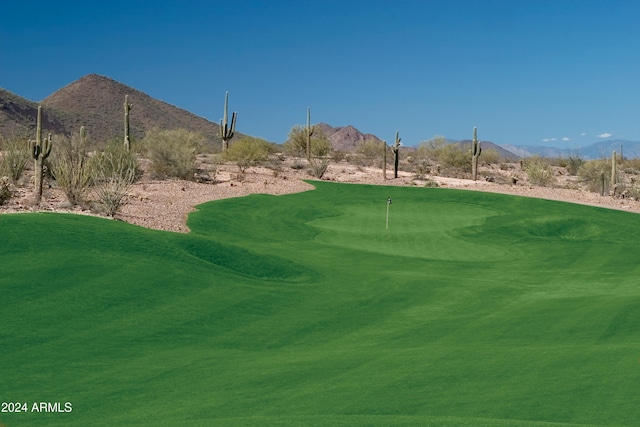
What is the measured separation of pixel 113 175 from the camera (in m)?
33.6

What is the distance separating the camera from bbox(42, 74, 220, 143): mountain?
9719 centimetres

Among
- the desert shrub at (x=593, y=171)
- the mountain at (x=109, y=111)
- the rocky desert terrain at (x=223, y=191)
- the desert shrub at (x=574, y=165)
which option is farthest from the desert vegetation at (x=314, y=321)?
the mountain at (x=109, y=111)

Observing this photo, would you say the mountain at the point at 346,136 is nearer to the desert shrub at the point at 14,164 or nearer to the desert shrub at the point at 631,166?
the desert shrub at the point at 631,166

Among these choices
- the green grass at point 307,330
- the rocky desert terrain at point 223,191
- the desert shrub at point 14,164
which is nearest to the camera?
the green grass at point 307,330

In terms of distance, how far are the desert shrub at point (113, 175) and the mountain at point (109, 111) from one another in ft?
187

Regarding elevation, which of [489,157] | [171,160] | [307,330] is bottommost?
[307,330]

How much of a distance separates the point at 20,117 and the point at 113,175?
202 feet

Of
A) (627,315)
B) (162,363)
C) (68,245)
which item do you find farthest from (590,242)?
(162,363)

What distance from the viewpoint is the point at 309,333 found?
472 inches

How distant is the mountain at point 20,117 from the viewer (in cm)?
8319

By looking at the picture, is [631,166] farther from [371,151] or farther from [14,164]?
[14,164]

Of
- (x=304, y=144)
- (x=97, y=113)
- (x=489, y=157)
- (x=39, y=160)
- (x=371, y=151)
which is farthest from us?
(x=97, y=113)

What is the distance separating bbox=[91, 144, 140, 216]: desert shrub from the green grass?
4052 mm

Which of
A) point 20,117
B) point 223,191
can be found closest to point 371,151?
point 20,117
